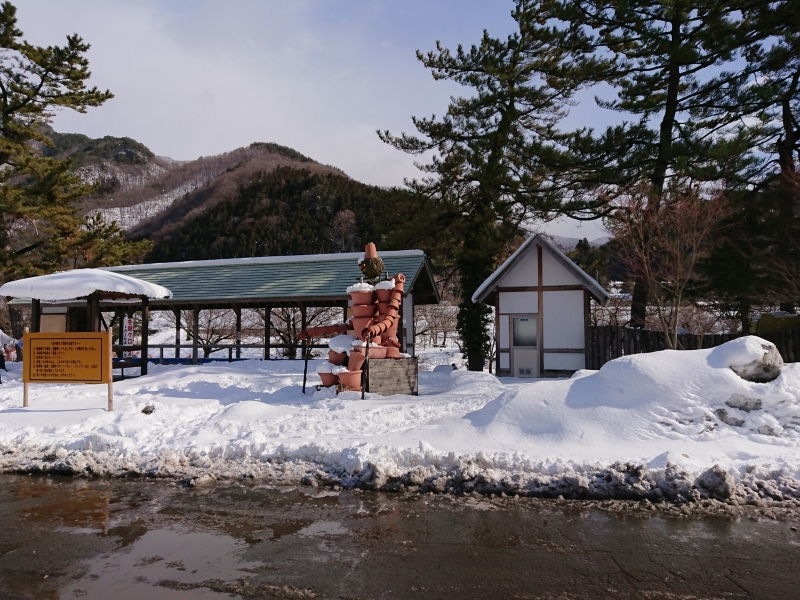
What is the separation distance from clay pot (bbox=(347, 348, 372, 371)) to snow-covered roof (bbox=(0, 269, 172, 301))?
18.9ft

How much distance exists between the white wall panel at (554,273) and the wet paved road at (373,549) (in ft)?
39.0

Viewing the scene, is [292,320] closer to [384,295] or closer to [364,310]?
[364,310]

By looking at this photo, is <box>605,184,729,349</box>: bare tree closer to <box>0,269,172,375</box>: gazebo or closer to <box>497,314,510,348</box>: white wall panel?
<box>497,314,510,348</box>: white wall panel

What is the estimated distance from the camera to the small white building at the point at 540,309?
17312 mm

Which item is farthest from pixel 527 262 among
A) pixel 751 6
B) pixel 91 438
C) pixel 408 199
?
pixel 91 438

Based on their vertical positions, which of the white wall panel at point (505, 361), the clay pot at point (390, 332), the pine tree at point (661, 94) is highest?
the pine tree at point (661, 94)

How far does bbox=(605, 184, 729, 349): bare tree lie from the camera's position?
1572 centimetres

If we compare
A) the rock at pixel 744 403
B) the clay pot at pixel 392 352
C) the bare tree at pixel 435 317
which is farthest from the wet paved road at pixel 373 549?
the bare tree at pixel 435 317

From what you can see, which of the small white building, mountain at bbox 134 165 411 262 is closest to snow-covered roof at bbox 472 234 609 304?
the small white building

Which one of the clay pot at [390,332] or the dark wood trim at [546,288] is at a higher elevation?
the dark wood trim at [546,288]

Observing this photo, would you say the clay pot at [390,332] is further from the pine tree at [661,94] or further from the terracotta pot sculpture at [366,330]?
the pine tree at [661,94]

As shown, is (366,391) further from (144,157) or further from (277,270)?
(144,157)

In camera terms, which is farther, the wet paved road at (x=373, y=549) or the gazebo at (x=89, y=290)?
the gazebo at (x=89, y=290)

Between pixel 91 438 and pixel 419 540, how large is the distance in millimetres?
5675
